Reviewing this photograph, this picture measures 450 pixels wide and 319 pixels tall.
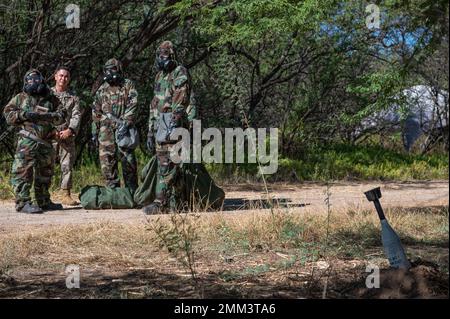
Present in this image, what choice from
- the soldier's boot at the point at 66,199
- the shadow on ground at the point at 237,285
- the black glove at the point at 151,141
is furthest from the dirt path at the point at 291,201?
the shadow on ground at the point at 237,285

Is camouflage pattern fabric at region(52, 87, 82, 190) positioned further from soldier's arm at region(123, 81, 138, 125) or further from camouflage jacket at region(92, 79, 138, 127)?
soldier's arm at region(123, 81, 138, 125)

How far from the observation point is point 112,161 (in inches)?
435

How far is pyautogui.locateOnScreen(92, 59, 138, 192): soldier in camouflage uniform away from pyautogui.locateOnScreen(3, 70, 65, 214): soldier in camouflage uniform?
2.44 ft

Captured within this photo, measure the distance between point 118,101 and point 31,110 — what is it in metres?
1.23

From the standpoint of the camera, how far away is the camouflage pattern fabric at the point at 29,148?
1016 centimetres

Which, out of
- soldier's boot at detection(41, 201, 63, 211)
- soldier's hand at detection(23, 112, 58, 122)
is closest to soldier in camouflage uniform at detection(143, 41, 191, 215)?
soldier's hand at detection(23, 112, 58, 122)

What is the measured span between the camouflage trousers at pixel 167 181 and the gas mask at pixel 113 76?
1.55 meters

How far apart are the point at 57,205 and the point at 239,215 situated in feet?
9.74

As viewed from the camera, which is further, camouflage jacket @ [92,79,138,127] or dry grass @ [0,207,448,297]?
camouflage jacket @ [92,79,138,127]

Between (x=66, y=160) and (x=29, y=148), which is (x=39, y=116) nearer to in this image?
(x=29, y=148)

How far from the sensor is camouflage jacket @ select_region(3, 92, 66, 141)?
33.4 ft

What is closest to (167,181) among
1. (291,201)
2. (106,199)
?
(106,199)

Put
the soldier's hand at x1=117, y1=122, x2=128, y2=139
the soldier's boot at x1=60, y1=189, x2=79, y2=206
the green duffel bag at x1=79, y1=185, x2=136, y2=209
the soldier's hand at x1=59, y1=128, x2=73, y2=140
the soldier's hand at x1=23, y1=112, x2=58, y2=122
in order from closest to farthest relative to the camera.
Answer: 1. the soldier's hand at x1=23, y1=112, x2=58, y2=122
2. the green duffel bag at x1=79, y1=185, x2=136, y2=209
3. the soldier's hand at x1=117, y1=122, x2=128, y2=139
4. the soldier's hand at x1=59, y1=128, x2=73, y2=140
5. the soldier's boot at x1=60, y1=189, x2=79, y2=206

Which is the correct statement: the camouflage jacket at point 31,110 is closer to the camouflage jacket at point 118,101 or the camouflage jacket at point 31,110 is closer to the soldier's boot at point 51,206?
the camouflage jacket at point 118,101
